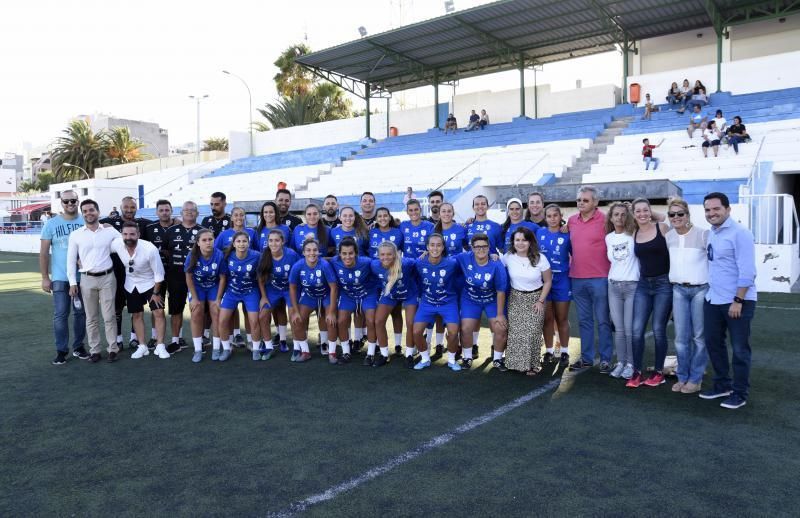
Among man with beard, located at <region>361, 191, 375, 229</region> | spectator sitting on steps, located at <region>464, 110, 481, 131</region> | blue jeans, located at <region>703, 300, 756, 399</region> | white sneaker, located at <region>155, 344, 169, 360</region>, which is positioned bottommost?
white sneaker, located at <region>155, 344, 169, 360</region>

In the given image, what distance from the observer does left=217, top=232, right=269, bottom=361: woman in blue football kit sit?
665 centimetres

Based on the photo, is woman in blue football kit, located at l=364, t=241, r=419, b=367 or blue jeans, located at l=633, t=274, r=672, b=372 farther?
woman in blue football kit, located at l=364, t=241, r=419, b=367

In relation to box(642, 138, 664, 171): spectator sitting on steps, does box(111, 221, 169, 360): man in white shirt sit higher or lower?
lower

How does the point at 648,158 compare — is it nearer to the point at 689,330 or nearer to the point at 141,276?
the point at 689,330

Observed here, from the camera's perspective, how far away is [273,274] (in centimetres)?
679

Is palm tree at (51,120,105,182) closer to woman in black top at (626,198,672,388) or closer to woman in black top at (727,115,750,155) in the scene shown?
woman in black top at (727,115,750,155)

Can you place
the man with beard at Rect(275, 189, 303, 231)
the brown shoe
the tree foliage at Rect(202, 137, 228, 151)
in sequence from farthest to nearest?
the tree foliage at Rect(202, 137, 228, 151)
the man with beard at Rect(275, 189, 303, 231)
the brown shoe

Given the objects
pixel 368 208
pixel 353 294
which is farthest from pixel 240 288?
pixel 368 208

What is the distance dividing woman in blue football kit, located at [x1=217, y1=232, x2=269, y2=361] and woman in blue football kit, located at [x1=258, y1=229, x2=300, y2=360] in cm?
8

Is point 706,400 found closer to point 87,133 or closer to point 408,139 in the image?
point 408,139

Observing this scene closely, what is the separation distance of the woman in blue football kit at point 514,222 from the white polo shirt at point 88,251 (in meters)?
4.53

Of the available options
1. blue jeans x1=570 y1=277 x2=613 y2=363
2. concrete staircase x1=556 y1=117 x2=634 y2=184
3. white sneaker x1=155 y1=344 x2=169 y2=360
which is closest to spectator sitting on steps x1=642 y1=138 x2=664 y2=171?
concrete staircase x1=556 y1=117 x2=634 y2=184

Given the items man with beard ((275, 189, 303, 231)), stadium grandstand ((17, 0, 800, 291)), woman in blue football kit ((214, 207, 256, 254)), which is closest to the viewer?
woman in blue football kit ((214, 207, 256, 254))

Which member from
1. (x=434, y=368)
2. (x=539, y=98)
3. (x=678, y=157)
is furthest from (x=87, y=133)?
(x=434, y=368)
